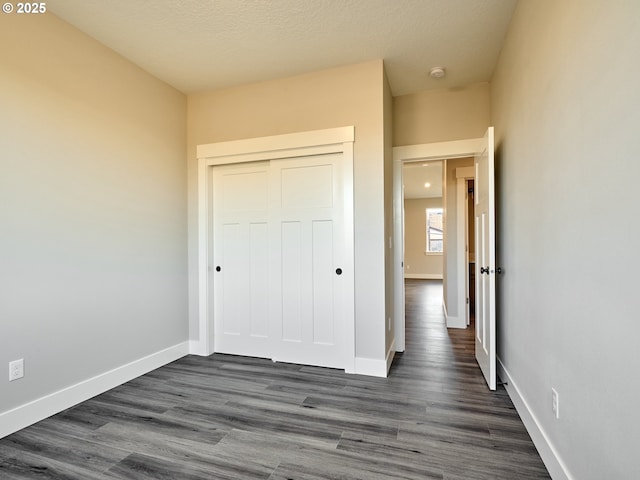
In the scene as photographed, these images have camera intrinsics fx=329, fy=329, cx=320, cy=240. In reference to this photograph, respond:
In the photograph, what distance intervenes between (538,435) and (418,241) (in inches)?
362

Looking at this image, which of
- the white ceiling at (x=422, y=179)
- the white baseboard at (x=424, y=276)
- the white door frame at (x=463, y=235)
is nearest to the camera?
the white door frame at (x=463, y=235)

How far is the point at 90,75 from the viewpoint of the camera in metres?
2.46

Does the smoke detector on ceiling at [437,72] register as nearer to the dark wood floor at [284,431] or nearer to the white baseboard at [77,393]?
the dark wood floor at [284,431]

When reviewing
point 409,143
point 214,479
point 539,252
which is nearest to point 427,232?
point 409,143

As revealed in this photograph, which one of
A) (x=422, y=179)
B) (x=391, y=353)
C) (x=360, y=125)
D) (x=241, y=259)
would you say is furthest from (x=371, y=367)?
(x=422, y=179)

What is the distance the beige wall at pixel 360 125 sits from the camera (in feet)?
9.16

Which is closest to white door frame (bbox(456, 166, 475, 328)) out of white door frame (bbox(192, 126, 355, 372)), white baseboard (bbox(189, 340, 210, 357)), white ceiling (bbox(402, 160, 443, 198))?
white ceiling (bbox(402, 160, 443, 198))

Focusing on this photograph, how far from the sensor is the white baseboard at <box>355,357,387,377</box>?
2768 mm

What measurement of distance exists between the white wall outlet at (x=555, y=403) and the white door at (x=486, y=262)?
2.76ft

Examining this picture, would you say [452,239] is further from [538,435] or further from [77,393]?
[77,393]

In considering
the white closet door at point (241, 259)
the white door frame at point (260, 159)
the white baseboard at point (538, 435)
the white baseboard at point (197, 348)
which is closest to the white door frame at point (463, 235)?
the white baseboard at point (538, 435)

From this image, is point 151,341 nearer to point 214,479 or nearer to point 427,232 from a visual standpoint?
point 214,479

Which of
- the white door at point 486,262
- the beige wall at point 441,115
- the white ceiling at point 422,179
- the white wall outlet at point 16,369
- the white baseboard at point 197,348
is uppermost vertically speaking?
the white ceiling at point 422,179

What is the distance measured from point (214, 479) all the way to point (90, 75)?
9.23 ft
